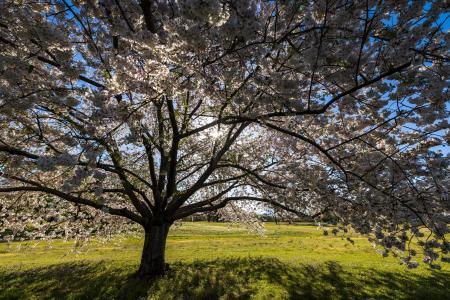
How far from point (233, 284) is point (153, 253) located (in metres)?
3.61

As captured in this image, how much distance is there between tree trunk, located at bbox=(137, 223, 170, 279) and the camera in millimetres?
12422

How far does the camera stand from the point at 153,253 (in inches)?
494

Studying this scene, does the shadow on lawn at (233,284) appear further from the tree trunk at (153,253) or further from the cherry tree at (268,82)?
the cherry tree at (268,82)

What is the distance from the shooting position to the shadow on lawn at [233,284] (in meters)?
10.3

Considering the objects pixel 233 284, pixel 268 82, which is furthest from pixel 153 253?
pixel 268 82

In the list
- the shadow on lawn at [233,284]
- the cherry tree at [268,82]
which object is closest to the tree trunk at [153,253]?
the shadow on lawn at [233,284]

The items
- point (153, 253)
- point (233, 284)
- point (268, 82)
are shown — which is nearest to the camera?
point (268, 82)

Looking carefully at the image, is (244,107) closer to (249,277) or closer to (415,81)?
(415,81)

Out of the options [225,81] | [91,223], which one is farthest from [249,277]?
[225,81]

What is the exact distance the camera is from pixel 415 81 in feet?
16.7

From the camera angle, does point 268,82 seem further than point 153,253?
No

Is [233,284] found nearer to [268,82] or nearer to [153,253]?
[153,253]

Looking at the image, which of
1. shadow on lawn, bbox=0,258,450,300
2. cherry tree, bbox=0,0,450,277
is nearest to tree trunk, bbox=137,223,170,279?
shadow on lawn, bbox=0,258,450,300

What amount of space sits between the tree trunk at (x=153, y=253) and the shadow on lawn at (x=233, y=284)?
55 centimetres
